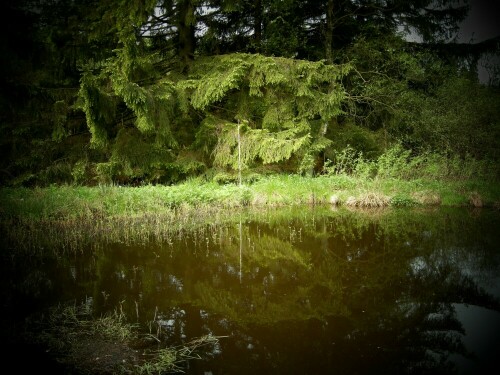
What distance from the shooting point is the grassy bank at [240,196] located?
9227 millimetres

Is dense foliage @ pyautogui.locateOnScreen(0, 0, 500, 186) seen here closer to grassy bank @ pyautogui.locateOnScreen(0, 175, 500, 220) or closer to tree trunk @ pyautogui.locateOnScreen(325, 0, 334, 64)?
tree trunk @ pyautogui.locateOnScreen(325, 0, 334, 64)

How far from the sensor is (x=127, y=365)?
3365mm

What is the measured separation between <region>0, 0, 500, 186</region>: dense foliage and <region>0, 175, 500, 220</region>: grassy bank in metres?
1.32

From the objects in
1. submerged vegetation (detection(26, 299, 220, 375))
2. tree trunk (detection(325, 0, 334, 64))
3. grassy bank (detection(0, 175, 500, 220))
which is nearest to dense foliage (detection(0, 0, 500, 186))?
tree trunk (detection(325, 0, 334, 64))

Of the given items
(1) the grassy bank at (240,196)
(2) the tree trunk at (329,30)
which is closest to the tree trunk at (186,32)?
(1) the grassy bank at (240,196)

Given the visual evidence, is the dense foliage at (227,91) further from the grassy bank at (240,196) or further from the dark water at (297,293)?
the dark water at (297,293)

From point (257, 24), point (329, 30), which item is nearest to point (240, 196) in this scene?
point (257, 24)

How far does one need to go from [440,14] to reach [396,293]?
16.1 meters

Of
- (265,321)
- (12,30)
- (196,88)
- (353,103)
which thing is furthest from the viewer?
(353,103)

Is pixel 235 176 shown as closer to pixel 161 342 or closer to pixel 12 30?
pixel 12 30

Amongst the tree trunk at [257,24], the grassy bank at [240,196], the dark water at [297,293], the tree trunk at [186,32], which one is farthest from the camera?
the tree trunk at [257,24]

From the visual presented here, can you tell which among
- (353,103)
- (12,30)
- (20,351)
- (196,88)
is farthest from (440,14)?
(20,351)

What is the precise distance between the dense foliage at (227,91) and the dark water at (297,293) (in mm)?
5752

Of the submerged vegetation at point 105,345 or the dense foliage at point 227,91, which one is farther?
the dense foliage at point 227,91
